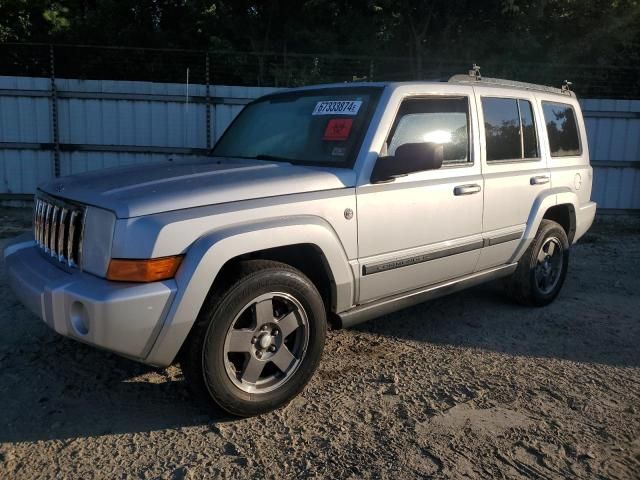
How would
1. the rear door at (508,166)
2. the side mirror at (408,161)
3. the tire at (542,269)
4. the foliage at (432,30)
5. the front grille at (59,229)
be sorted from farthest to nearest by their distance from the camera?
the foliage at (432,30), the tire at (542,269), the rear door at (508,166), the side mirror at (408,161), the front grille at (59,229)

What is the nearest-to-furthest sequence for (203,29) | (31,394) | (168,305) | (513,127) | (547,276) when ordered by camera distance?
(168,305) < (31,394) < (513,127) < (547,276) < (203,29)

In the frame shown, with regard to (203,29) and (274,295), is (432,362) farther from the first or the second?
(203,29)

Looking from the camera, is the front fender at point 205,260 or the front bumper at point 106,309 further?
the front fender at point 205,260

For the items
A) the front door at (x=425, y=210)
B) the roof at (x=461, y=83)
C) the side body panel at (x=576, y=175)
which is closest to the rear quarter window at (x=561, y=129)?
the side body panel at (x=576, y=175)

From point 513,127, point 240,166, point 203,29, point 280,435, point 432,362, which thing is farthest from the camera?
point 203,29

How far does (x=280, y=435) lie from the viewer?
310 centimetres

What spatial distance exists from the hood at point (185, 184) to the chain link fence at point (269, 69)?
7174 mm

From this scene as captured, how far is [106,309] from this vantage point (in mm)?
2723

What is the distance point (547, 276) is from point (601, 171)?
5863 mm

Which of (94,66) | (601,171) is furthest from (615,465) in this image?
(94,66)

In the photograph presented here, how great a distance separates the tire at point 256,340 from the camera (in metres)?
3.02

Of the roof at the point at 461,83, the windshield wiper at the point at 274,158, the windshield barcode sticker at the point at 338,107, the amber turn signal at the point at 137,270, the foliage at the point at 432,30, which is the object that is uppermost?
the foliage at the point at 432,30

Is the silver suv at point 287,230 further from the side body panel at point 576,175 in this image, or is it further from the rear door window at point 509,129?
the side body panel at point 576,175

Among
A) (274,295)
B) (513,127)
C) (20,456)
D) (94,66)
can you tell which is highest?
(94,66)
